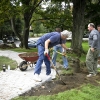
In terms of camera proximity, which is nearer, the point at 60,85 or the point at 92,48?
the point at 60,85

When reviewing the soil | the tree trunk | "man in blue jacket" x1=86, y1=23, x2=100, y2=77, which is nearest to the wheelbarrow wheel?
the soil

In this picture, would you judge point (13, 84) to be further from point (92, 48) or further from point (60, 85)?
point (92, 48)

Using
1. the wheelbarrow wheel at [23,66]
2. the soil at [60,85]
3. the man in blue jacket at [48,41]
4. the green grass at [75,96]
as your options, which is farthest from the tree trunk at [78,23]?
the green grass at [75,96]

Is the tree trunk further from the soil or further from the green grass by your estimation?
the green grass

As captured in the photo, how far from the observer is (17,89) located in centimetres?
706

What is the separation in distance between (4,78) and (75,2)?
12977 mm

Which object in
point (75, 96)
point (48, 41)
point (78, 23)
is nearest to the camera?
point (75, 96)

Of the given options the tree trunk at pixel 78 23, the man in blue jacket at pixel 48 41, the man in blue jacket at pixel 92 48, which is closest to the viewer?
the man in blue jacket at pixel 48 41

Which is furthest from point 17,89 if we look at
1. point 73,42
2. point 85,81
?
point 73,42

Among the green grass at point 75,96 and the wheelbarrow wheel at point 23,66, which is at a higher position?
the wheelbarrow wheel at point 23,66

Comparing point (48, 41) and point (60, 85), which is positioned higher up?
point (48, 41)

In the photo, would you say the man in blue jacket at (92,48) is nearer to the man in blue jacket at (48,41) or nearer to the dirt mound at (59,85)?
the dirt mound at (59,85)

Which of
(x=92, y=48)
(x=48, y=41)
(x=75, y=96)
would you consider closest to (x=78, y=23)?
(x=92, y=48)

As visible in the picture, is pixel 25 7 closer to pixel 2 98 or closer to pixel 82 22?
pixel 82 22
